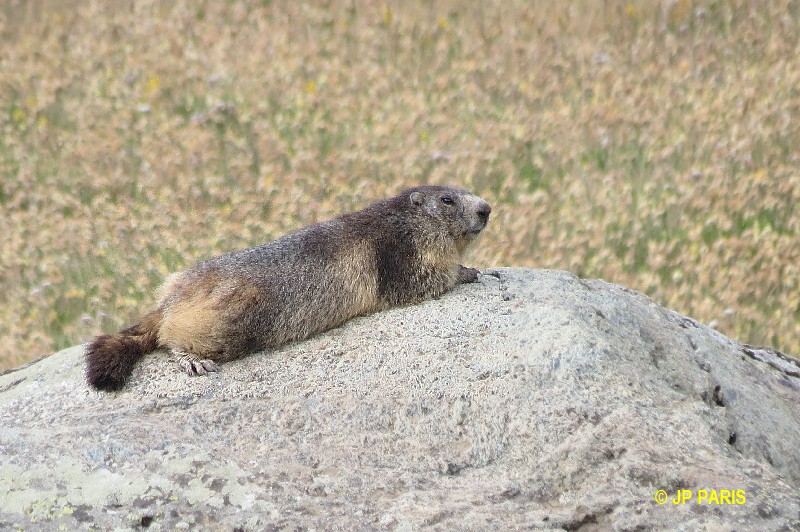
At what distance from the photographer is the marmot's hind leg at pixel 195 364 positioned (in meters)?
5.30

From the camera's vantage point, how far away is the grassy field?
944 centimetres

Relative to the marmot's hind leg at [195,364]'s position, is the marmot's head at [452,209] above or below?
above

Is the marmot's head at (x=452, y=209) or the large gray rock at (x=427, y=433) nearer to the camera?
the large gray rock at (x=427, y=433)

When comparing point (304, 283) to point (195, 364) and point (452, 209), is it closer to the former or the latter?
point (195, 364)

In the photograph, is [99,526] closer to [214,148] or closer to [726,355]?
[726,355]

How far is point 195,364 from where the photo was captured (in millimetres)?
5320

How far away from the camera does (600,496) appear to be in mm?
4375

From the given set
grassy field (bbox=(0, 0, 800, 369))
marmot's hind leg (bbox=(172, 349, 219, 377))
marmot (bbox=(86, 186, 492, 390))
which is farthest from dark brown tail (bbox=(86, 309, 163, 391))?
grassy field (bbox=(0, 0, 800, 369))

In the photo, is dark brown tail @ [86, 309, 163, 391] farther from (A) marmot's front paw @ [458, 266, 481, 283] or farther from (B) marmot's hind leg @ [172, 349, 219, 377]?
(A) marmot's front paw @ [458, 266, 481, 283]

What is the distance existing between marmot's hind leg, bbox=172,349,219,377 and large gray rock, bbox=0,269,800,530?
2.6 inches

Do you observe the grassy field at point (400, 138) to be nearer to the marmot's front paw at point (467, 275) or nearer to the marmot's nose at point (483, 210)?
the marmot's nose at point (483, 210)

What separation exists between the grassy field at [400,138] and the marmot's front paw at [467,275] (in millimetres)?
3193

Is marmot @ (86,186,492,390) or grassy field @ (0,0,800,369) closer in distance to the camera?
marmot @ (86,186,492,390)

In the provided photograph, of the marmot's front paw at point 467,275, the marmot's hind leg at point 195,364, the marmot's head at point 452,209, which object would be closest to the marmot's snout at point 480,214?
the marmot's head at point 452,209
